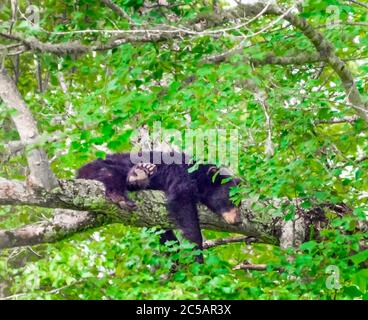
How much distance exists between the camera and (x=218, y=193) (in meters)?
6.41

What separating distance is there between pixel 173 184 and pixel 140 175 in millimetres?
325

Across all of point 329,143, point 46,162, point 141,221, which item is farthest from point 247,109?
point 46,162

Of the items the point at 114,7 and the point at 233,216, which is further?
the point at 233,216

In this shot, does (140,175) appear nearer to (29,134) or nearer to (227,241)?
(227,241)

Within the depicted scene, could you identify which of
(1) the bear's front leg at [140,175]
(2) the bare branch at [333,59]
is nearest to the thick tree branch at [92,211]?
(1) the bear's front leg at [140,175]

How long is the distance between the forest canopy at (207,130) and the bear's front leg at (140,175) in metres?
0.18

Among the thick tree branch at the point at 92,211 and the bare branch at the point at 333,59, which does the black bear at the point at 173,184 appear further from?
the bare branch at the point at 333,59

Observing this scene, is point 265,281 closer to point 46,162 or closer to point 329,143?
point 329,143

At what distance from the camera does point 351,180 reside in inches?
215

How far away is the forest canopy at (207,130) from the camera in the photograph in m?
4.68

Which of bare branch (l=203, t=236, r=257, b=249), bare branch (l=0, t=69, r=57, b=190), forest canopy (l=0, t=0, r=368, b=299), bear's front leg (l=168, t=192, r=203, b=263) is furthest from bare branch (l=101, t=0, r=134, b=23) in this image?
bare branch (l=203, t=236, r=257, b=249)

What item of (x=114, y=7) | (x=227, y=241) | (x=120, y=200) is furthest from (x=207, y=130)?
(x=227, y=241)

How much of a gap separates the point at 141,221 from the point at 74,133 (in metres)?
1.16

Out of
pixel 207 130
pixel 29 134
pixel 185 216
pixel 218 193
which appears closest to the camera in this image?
pixel 207 130
